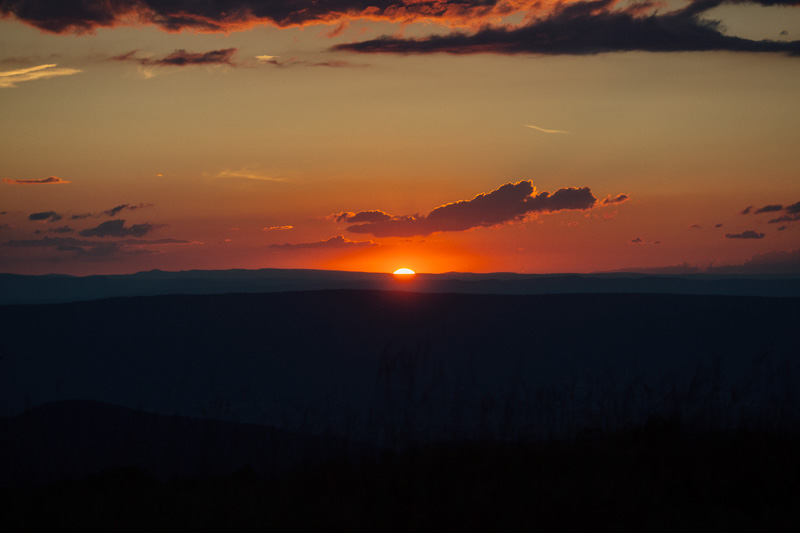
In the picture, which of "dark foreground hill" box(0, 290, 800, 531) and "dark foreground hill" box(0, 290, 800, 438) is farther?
"dark foreground hill" box(0, 290, 800, 438)

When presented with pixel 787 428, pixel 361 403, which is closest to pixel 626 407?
pixel 787 428

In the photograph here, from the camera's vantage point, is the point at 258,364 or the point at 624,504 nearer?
the point at 624,504

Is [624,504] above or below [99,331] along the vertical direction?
above

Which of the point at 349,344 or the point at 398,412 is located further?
the point at 349,344

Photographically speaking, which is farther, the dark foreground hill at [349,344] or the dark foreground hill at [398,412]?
the dark foreground hill at [349,344]

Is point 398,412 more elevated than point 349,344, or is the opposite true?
point 398,412

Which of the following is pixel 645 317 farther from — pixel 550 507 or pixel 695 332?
pixel 550 507

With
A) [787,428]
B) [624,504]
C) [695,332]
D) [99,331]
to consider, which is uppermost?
[624,504]

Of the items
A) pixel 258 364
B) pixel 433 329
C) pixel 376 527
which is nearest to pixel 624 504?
pixel 376 527

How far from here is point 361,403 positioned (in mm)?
19625

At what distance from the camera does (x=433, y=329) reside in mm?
28688

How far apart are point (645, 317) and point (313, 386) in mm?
16367

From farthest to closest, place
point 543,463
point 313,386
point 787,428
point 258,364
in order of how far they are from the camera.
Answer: point 258,364
point 313,386
point 787,428
point 543,463

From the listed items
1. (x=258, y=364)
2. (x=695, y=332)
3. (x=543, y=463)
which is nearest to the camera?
(x=543, y=463)
